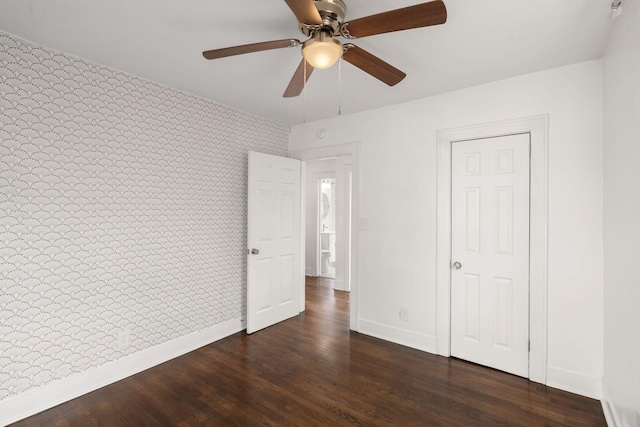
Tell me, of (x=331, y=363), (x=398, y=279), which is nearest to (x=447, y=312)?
(x=398, y=279)

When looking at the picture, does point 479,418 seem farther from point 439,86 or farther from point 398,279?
point 439,86

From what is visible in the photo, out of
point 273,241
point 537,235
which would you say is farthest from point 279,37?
point 537,235

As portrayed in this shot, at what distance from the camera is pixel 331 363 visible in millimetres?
2799

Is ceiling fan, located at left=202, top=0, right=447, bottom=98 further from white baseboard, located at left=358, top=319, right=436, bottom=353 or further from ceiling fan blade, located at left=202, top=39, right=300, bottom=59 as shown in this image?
white baseboard, located at left=358, top=319, right=436, bottom=353

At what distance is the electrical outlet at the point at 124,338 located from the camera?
2.55 metres

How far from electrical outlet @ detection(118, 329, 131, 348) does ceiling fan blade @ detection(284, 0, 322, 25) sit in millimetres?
2721

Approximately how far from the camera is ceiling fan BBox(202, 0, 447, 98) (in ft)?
4.26

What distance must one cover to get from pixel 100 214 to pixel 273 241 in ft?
5.86

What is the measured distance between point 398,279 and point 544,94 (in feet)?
6.86

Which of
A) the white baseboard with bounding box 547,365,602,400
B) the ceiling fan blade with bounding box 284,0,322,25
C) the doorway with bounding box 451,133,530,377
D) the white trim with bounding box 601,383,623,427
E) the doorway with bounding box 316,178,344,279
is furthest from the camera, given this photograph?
the doorway with bounding box 316,178,344,279

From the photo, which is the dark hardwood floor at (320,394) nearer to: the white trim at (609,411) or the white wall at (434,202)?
the white trim at (609,411)

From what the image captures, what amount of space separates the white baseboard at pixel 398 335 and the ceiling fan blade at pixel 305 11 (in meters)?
2.91

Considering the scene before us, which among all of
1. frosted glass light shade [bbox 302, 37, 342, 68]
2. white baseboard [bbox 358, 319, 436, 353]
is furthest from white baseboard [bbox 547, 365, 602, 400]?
frosted glass light shade [bbox 302, 37, 342, 68]

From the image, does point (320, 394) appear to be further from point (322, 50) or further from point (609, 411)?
point (322, 50)
